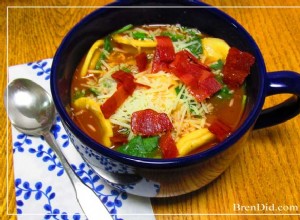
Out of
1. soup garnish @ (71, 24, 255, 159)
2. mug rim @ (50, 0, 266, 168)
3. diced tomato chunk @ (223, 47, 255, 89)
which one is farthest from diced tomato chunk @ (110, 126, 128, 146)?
diced tomato chunk @ (223, 47, 255, 89)

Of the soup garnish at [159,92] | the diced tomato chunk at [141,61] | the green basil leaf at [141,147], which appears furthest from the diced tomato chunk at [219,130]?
the diced tomato chunk at [141,61]

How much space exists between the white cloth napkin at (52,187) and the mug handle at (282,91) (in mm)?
337

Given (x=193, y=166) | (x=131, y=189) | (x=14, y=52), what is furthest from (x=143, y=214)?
(x=14, y=52)

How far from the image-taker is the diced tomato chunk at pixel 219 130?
918 millimetres

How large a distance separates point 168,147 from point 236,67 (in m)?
0.28

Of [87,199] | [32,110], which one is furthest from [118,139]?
[32,110]

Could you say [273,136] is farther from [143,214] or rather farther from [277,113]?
[143,214]

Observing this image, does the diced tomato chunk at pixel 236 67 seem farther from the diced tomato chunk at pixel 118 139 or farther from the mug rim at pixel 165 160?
the diced tomato chunk at pixel 118 139

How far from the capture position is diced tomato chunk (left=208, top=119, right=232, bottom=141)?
36.1 inches

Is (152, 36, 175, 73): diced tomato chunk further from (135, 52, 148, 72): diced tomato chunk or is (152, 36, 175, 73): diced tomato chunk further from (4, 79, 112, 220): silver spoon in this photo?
(4, 79, 112, 220): silver spoon

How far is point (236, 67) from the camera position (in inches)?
39.5

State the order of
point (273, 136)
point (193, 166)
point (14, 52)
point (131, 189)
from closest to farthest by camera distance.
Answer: point (193, 166)
point (131, 189)
point (273, 136)
point (14, 52)

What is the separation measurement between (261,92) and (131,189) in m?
0.34

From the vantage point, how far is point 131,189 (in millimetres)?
908
